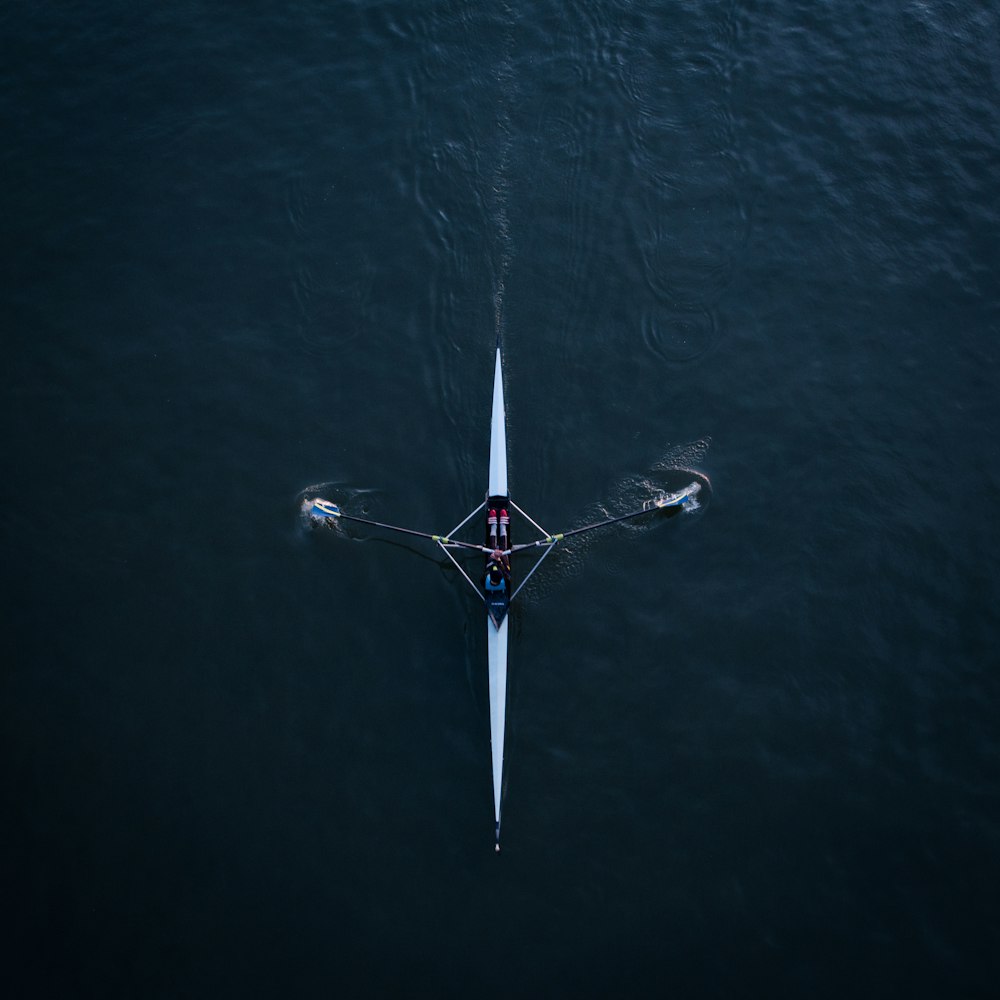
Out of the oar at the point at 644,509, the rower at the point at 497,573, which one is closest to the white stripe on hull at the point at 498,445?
the oar at the point at 644,509

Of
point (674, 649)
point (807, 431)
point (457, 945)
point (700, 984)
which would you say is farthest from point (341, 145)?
point (700, 984)

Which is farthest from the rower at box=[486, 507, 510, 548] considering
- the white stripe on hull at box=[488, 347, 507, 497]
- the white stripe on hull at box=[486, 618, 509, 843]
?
the white stripe on hull at box=[486, 618, 509, 843]

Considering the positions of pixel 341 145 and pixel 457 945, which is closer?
pixel 457 945

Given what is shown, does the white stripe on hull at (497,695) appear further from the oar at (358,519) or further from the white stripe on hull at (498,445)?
the white stripe on hull at (498,445)

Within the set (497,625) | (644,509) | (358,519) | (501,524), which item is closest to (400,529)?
(358,519)

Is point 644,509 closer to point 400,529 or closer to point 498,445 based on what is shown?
point 498,445

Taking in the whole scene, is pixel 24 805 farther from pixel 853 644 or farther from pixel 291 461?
pixel 853 644

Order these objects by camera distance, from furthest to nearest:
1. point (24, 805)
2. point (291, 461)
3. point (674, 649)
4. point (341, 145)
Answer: point (341, 145)
point (291, 461)
point (674, 649)
point (24, 805)
